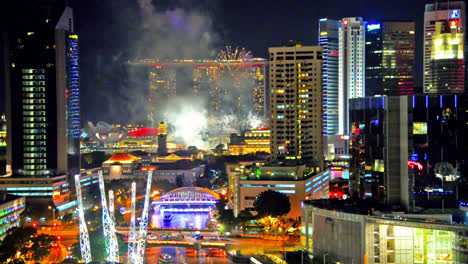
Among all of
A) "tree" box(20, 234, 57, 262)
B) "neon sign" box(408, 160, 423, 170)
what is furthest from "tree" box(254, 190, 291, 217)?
"tree" box(20, 234, 57, 262)

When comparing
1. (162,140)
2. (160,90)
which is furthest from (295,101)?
(160,90)

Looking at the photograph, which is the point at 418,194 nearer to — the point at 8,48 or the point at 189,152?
the point at 8,48

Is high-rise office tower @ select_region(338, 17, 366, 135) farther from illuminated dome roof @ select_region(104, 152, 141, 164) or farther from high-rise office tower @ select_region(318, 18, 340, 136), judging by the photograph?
illuminated dome roof @ select_region(104, 152, 141, 164)

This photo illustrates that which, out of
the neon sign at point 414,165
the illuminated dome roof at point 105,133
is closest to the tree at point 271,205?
the neon sign at point 414,165

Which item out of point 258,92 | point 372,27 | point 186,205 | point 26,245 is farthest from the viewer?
point 258,92

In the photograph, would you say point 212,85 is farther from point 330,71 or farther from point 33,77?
point 33,77

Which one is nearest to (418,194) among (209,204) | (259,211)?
(259,211)
